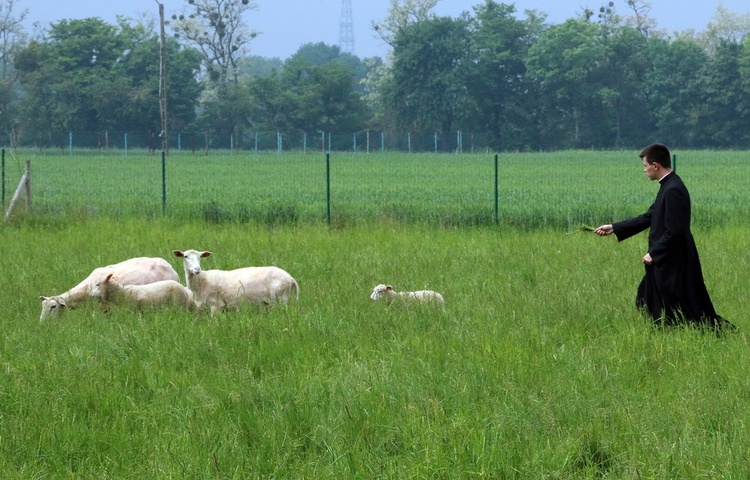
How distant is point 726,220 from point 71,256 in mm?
12556

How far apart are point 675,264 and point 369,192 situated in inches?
960

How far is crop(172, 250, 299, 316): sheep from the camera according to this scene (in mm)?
10984

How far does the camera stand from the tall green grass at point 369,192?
2158 centimetres

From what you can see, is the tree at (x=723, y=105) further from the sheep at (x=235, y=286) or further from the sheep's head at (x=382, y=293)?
the sheep at (x=235, y=286)

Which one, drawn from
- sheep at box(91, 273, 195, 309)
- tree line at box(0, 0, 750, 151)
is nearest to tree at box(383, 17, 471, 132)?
tree line at box(0, 0, 750, 151)

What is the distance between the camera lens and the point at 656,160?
9.50m

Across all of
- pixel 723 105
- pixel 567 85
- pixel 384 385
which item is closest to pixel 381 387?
pixel 384 385

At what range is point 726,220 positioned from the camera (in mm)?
20781

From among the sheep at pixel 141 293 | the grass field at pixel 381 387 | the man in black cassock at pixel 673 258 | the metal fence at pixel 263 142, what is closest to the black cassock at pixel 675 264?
the man in black cassock at pixel 673 258

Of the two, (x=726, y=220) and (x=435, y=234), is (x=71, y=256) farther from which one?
(x=726, y=220)

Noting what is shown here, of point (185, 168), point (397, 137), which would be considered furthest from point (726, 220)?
point (397, 137)

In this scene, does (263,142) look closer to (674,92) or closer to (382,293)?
(674,92)

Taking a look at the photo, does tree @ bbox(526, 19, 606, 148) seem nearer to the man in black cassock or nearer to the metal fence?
the metal fence

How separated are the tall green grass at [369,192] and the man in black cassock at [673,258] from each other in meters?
10.8
